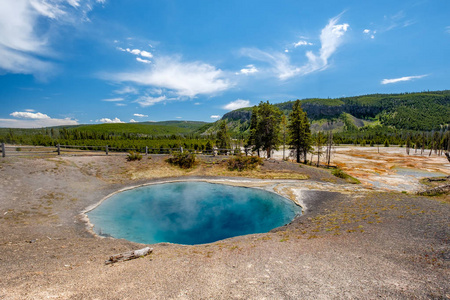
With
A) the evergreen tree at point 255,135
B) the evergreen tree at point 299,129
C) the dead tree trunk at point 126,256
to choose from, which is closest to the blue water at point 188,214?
the dead tree trunk at point 126,256

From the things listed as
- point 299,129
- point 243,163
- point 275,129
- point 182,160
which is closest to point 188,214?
point 182,160

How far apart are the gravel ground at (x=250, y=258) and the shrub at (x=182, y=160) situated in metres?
12.0

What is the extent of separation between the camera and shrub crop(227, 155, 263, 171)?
26.0m

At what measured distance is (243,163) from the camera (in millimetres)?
26453

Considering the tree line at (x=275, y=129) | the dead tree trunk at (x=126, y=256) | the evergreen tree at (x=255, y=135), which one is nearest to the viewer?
the dead tree trunk at (x=126, y=256)

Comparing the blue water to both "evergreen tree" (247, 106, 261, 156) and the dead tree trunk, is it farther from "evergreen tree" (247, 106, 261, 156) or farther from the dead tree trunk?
"evergreen tree" (247, 106, 261, 156)

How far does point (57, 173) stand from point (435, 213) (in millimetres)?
28394

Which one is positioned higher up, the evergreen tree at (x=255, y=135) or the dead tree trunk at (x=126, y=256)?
the evergreen tree at (x=255, y=135)

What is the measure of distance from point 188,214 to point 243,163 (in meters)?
13.7

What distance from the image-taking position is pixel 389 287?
14.4 ft

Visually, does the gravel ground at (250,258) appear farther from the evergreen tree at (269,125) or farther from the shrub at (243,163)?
the evergreen tree at (269,125)

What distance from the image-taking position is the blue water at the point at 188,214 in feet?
37.8

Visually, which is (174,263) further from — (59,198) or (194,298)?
(59,198)

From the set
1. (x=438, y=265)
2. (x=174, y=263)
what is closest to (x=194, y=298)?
(x=174, y=263)
